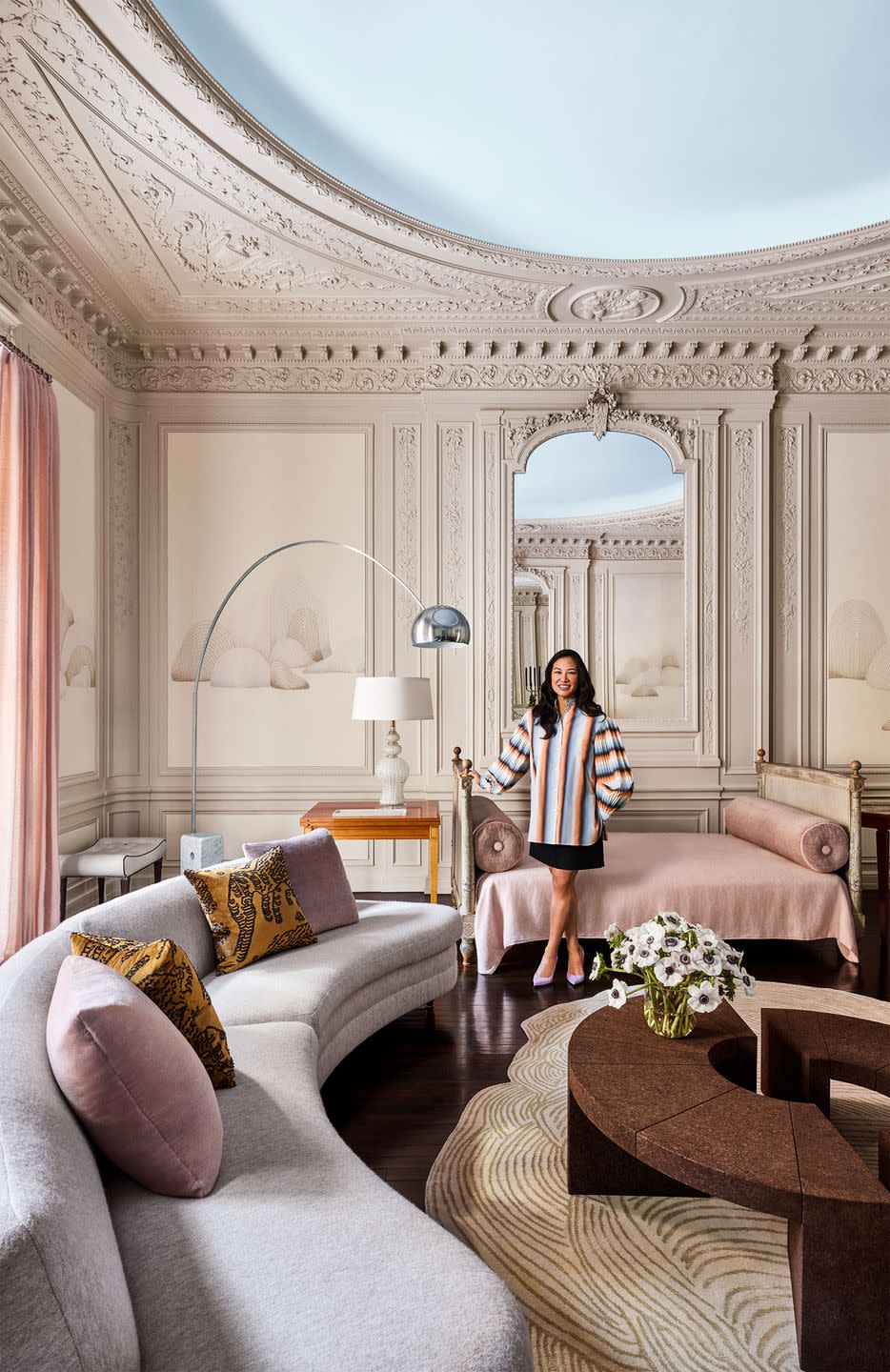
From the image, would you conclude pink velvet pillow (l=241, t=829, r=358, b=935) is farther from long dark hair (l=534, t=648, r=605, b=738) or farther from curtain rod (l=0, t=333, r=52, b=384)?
curtain rod (l=0, t=333, r=52, b=384)

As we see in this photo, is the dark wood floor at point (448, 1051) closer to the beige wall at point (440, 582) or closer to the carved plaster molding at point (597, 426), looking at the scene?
the beige wall at point (440, 582)

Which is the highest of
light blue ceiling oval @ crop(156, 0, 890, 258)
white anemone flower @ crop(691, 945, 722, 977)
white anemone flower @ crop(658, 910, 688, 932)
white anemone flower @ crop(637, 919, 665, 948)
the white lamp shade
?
light blue ceiling oval @ crop(156, 0, 890, 258)

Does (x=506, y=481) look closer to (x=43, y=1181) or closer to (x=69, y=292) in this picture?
(x=69, y=292)

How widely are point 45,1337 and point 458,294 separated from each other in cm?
476

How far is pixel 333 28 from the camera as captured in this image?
2828 millimetres

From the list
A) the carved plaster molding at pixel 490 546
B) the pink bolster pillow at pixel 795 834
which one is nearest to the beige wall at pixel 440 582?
the carved plaster molding at pixel 490 546

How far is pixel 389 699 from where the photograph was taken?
4148 mm

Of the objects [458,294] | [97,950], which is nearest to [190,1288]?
[97,950]

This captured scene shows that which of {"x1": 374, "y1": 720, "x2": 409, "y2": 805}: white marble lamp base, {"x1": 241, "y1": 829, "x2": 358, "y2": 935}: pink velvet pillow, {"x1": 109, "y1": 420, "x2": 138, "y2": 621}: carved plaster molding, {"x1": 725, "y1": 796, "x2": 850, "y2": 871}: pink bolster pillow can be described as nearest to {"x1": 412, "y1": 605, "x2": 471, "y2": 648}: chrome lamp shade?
{"x1": 374, "y1": 720, "x2": 409, "y2": 805}: white marble lamp base

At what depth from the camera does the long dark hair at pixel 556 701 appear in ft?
12.4

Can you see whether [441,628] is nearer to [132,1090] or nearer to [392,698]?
[392,698]

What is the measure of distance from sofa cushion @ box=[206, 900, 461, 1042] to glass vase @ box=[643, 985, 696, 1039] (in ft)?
3.23

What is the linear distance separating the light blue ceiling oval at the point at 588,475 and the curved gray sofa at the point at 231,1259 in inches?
160

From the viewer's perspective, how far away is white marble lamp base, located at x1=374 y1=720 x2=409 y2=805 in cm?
446
